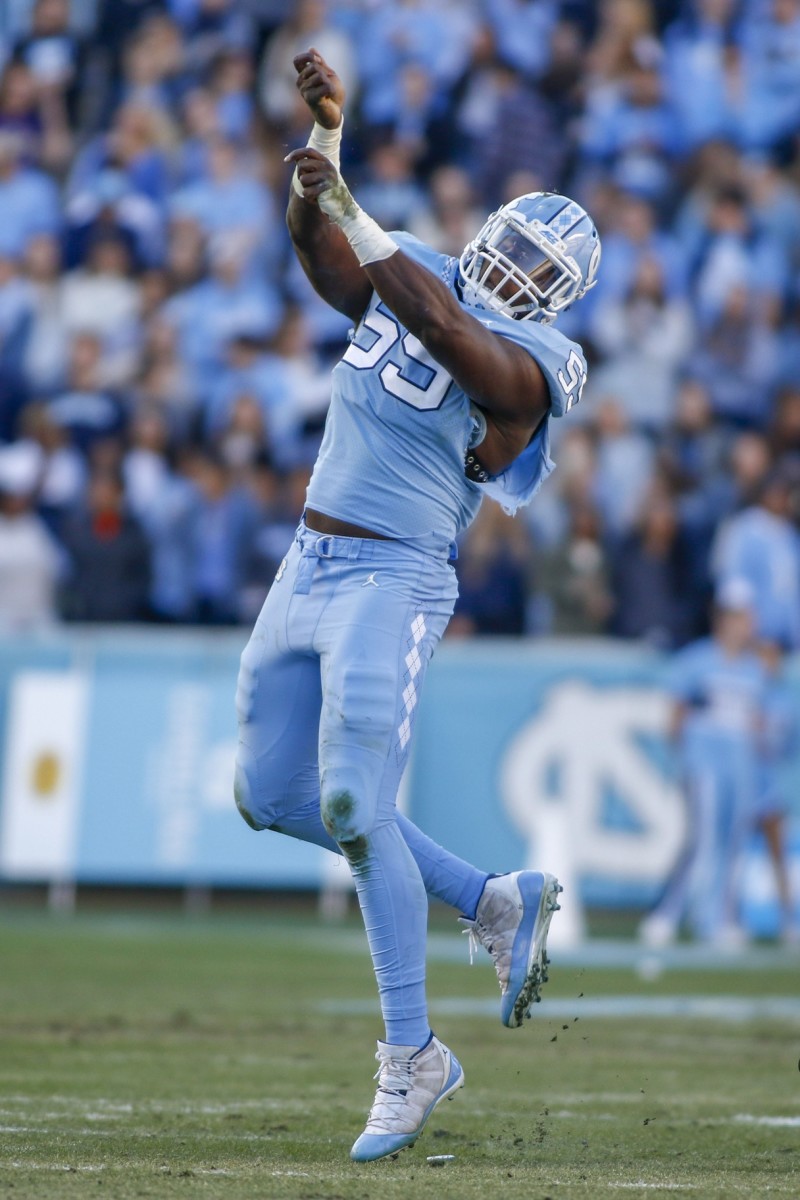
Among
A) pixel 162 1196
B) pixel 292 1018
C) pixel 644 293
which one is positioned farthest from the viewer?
pixel 644 293

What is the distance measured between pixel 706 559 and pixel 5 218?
6386 millimetres

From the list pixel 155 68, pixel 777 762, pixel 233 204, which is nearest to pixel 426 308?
pixel 777 762

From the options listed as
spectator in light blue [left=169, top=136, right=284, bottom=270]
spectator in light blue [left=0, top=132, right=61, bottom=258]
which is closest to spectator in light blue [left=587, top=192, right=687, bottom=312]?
spectator in light blue [left=169, top=136, right=284, bottom=270]

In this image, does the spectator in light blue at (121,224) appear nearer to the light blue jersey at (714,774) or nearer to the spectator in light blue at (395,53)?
the spectator in light blue at (395,53)

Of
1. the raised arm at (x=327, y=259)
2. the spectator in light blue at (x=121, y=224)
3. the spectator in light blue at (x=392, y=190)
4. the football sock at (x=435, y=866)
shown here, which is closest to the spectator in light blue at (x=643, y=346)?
the spectator in light blue at (x=392, y=190)

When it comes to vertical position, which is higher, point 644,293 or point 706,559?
point 644,293

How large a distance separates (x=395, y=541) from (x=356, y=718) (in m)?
0.45

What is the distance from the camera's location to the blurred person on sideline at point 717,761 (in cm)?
1077

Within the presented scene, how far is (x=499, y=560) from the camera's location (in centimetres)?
1162

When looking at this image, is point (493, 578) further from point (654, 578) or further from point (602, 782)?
point (602, 782)

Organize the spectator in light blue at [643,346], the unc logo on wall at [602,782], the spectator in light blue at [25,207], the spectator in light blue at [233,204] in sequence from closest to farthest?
the unc logo on wall at [602,782] < the spectator in light blue at [643,346] < the spectator in light blue at [233,204] < the spectator in light blue at [25,207]

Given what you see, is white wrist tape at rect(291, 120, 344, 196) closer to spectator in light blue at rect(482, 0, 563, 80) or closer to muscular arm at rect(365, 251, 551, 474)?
muscular arm at rect(365, 251, 551, 474)

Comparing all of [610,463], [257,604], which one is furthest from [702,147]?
[257,604]

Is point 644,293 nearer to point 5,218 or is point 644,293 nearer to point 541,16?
point 541,16
